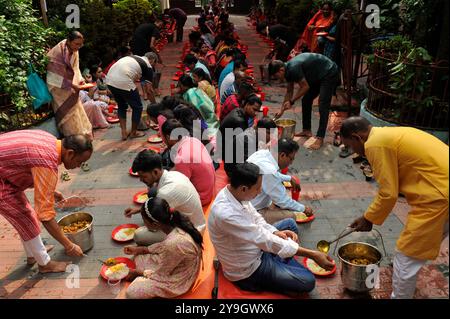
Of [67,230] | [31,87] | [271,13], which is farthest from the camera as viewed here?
[271,13]

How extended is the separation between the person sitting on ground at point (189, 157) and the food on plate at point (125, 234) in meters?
0.91

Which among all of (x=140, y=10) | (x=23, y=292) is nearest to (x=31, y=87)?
(x=23, y=292)

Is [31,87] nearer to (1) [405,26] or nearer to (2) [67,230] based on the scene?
(2) [67,230]

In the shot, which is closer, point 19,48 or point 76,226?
point 76,226

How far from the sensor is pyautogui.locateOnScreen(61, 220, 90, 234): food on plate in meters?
4.32

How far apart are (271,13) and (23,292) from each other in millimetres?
17642

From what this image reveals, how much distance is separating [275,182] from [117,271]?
6.12 ft

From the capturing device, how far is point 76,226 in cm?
441

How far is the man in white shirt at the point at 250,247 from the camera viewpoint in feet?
10.5

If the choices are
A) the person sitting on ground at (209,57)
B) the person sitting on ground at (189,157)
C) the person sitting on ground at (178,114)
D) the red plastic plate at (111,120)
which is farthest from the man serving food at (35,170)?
the person sitting on ground at (209,57)

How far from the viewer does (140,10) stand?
53.4 ft

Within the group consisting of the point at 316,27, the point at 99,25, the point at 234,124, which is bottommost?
the point at 234,124

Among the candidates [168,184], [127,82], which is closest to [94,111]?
[127,82]

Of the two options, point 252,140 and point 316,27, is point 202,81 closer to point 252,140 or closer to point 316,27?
point 252,140
